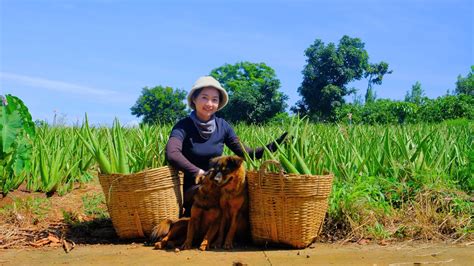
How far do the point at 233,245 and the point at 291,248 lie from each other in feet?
1.47

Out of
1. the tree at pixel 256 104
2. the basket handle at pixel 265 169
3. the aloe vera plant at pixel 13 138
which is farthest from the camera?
the tree at pixel 256 104

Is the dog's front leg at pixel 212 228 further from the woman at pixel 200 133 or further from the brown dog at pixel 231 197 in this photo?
the woman at pixel 200 133

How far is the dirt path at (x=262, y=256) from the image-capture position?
346cm

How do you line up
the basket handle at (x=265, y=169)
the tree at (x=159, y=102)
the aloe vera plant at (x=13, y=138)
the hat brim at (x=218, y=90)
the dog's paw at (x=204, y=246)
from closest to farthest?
the basket handle at (x=265, y=169), the dog's paw at (x=204, y=246), the hat brim at (x=218, y=90), the aloe vera plant at (x=13, y=138), the tree at (x=159, y=102)

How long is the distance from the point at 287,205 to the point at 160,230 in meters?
1.05

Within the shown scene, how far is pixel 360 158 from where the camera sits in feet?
16.8

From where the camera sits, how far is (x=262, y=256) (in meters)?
3.56

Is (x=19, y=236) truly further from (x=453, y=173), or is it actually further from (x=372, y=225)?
(x=453, y=173)

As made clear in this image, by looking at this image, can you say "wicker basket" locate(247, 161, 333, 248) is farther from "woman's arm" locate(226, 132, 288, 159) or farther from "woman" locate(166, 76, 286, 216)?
"woman's arm" locate(226, 132, 288, 159)

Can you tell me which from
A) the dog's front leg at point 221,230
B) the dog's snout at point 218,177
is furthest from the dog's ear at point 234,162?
the dog's front leg at point 221,230

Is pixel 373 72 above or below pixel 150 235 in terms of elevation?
above

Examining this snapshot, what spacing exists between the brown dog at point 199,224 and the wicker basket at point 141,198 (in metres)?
0.13

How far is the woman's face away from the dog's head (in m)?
0.72

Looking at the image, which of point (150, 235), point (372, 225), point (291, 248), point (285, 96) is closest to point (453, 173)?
point (372, 225)
